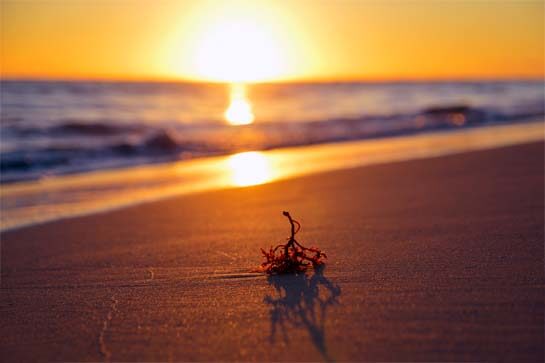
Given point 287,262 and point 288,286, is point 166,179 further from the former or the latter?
point 288,286

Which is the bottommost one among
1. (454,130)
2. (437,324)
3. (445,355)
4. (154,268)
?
(445,355)

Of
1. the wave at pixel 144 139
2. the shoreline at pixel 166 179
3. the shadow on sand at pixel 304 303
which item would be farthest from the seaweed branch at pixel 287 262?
Result: the wave at pixel 144 139

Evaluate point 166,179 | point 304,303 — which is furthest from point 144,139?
point 304,303

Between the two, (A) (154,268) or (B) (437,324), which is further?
(A) (154,268)

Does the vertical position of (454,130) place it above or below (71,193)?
above

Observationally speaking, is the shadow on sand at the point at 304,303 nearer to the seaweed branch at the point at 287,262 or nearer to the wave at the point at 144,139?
the seaweed branch at the point at 287,262

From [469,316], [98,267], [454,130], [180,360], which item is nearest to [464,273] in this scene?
[469,316]

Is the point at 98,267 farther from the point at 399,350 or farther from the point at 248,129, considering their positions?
the point at 248,129
